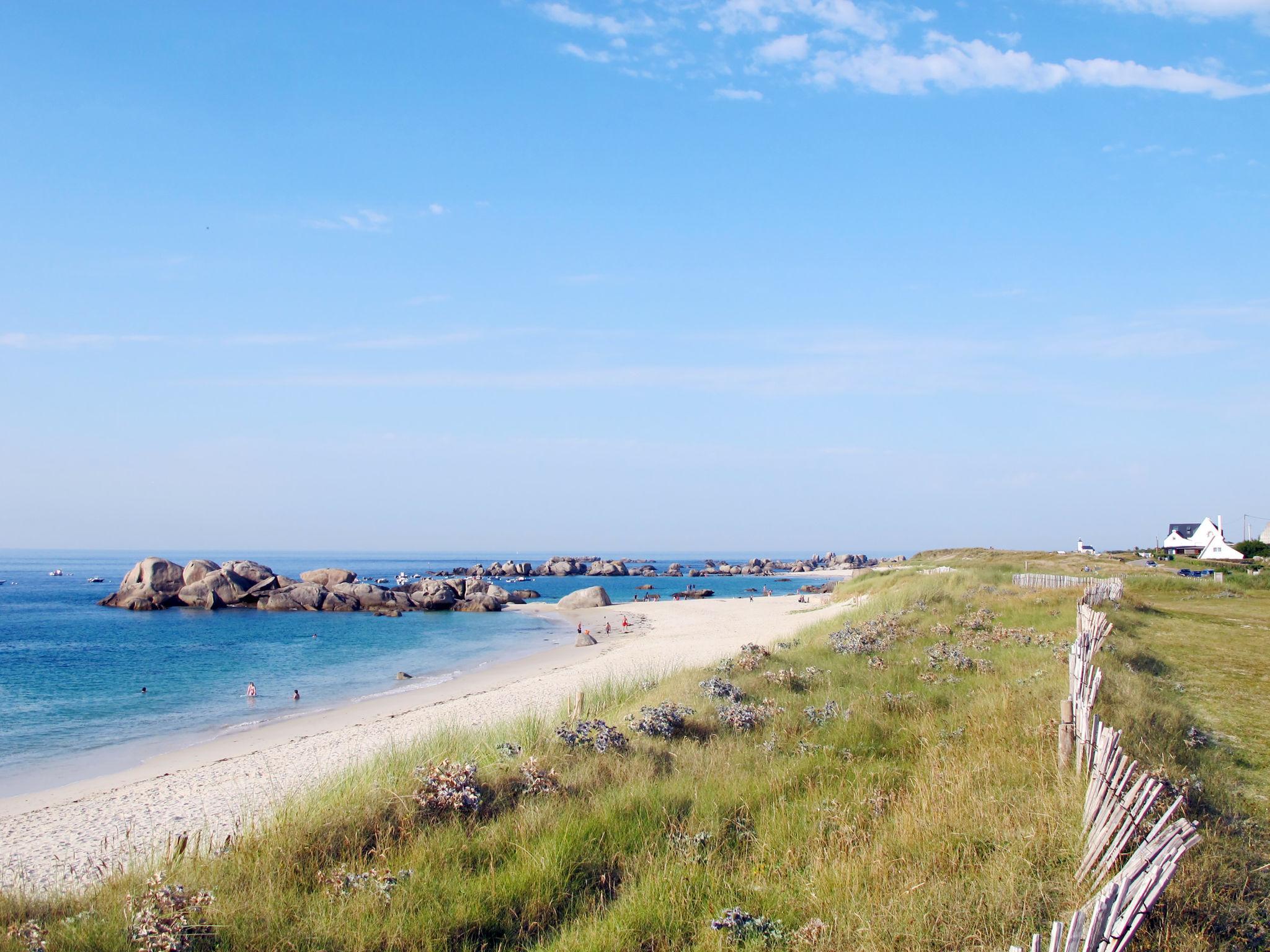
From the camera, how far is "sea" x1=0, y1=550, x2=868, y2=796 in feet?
69.3

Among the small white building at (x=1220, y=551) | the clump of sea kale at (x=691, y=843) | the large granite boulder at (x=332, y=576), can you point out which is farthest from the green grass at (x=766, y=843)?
the large granite boulder at (x=332, y=576)

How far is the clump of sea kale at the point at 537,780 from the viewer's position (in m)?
8.11

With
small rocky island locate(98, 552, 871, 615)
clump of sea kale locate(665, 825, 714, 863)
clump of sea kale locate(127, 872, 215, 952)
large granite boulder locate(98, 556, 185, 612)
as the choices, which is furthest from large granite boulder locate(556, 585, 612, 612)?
clump of sea kale locate(127, 872, 215, 952)

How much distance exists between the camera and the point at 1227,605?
29.6 meters

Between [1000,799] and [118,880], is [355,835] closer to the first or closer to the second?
[118,880]

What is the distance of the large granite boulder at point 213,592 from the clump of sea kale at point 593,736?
64611mm

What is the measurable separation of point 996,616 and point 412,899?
67.3 feet

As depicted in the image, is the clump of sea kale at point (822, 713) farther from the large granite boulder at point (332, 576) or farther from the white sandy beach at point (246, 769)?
the large granite boulder at point (332, 576)

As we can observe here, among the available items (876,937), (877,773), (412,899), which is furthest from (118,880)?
(877,773)

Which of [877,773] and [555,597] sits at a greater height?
[877,773]

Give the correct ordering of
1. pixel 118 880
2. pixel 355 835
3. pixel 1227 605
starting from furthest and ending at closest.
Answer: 1. pixel 1227 605
2. pixel 355 835
3. pixel 118 880

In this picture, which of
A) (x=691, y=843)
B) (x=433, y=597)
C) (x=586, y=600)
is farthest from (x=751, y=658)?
(x=433, y=597)

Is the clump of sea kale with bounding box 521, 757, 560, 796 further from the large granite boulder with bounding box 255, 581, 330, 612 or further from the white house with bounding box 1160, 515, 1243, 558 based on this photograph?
the white house with bounding box 1160, 515, 1243, 558

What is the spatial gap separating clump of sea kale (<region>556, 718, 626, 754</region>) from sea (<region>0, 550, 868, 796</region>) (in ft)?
45.5
